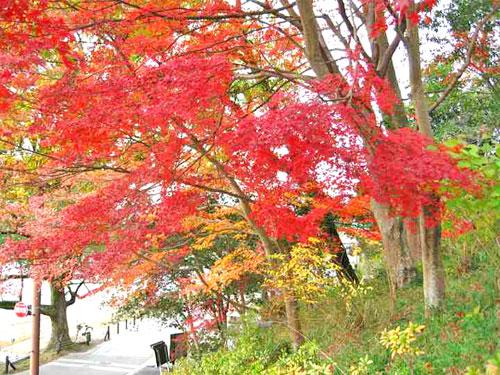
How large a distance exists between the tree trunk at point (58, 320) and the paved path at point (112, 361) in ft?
2.90

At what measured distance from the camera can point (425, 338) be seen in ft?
17.9

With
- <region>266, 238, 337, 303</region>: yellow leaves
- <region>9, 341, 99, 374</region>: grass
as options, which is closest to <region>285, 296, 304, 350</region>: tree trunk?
<region>266, 238, 337, 303</region>: yellow leaves

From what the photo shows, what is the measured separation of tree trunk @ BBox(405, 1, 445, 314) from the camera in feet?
20.0

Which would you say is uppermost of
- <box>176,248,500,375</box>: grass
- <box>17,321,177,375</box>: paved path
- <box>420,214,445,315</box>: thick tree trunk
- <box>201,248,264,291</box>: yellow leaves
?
<box>201,248,264,291</box>: yellow leaves

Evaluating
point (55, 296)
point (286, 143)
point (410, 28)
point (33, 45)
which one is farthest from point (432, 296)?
point (55, 296)

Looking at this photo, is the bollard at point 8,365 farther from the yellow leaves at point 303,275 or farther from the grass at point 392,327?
the yellow leaves at point 303,275

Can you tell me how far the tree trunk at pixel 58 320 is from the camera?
19.7 meters

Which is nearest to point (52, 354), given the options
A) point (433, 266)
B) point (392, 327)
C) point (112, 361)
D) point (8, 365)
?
point (8, 365)

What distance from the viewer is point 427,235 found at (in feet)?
20.2

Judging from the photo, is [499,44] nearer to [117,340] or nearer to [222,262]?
[222,262]

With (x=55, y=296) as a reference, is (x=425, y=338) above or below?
below

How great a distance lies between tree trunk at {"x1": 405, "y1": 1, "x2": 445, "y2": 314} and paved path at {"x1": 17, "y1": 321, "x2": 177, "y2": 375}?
11.3 meters

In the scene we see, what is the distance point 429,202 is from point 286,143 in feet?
6.76

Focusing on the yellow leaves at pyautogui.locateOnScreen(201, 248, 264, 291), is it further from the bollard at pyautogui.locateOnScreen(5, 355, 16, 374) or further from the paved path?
the bollard at pyautogui.locateOnScreen(5, 355, 16, 374)
